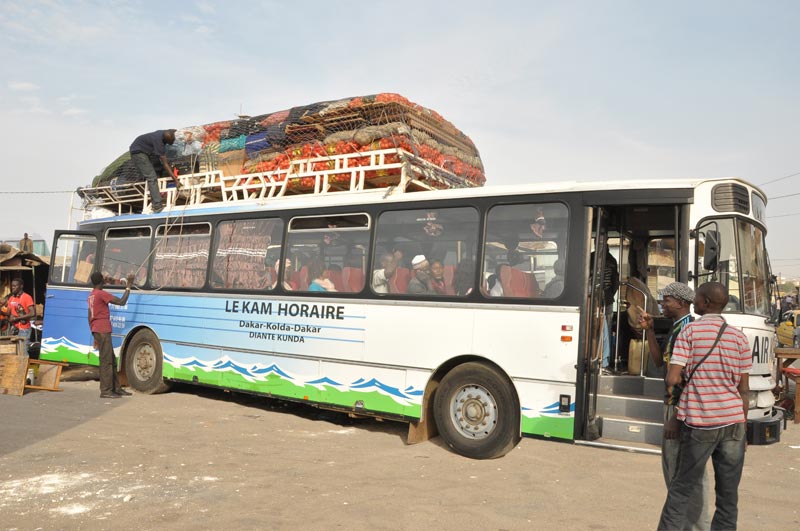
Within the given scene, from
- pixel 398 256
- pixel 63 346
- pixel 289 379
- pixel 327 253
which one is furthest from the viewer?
pixel 63 346

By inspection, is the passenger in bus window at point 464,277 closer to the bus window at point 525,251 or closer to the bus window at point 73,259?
the bus window at point 525,251

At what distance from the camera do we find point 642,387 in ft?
25.4

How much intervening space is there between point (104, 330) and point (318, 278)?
13.6 feet

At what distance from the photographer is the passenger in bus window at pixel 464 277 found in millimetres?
7789

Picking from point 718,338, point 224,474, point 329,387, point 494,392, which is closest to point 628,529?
point 718,338

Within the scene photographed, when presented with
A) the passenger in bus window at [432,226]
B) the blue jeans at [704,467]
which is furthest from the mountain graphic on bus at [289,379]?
the blue jeans at [704,467]

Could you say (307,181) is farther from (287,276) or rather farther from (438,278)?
(438,278)

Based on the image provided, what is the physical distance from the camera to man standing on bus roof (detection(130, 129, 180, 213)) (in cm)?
1179

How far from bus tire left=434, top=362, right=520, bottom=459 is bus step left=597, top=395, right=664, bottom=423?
0.91m

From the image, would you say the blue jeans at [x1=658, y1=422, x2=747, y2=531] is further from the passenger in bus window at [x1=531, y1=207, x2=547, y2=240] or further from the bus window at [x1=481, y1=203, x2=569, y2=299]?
the passenger in bus window at [x1=531, y1=207, x2=547, y2=240]

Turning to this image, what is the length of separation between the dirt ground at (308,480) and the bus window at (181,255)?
229cm

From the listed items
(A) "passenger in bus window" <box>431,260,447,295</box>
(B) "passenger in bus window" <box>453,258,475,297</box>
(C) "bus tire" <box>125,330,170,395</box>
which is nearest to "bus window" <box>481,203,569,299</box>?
(B) "passenger in bus window" <box>453,258,475,297</box>

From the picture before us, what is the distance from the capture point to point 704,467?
14.2 feet

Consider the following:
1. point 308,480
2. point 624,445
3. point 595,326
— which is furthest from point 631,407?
point 308,480
